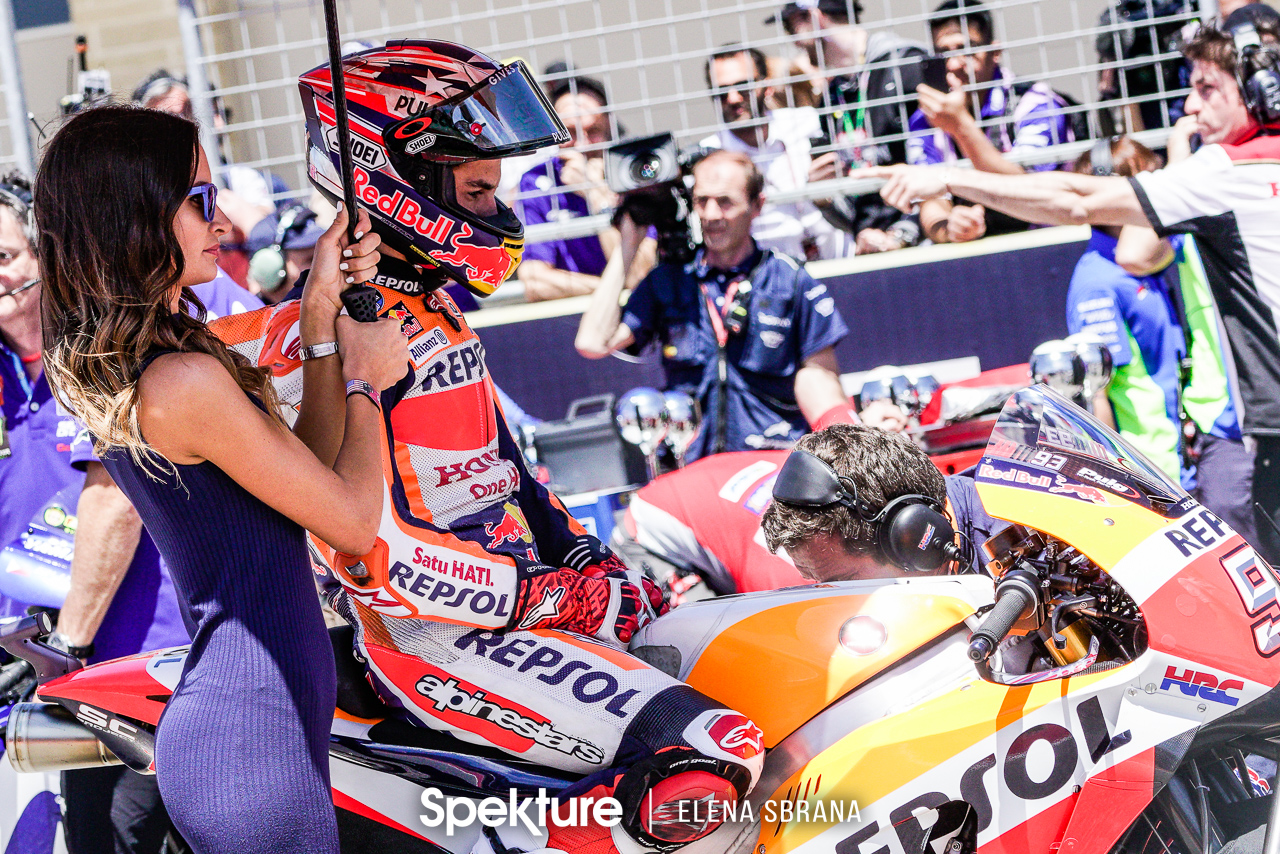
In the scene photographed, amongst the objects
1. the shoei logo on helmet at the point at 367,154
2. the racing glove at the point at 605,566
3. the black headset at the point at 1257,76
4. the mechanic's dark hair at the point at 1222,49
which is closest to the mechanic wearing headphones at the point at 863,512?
the racing glove at the point at 605,566

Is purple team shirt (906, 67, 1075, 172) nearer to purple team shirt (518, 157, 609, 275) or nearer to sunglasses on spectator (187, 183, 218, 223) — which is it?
purple team shirt (518, 157, 609, 275)

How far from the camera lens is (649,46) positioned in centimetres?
546

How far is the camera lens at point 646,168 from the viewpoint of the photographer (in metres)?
4.75

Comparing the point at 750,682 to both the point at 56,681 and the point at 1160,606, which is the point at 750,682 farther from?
the point at 56,681

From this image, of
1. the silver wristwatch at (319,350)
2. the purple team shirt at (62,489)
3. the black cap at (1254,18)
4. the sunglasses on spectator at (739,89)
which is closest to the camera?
the silver wristwatch at (319,350)

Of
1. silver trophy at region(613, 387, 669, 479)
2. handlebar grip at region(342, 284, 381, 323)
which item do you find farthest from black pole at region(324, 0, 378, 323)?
silver trophy at region(613, 387, 669, 479)

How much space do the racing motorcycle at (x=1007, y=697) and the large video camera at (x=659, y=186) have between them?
2782 millimetres

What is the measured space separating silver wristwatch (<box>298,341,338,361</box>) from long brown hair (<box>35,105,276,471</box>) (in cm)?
20

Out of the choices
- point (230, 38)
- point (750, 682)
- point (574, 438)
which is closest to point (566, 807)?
point (750, 682)

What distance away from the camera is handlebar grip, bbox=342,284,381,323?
2016 millimetres

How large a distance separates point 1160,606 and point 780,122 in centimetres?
393

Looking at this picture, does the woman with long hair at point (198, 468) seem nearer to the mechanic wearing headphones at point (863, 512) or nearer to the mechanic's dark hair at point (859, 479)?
the mechanic wearing headphones at point (863, 512)

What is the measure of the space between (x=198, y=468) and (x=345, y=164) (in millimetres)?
576

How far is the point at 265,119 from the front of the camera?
18.0 ft
